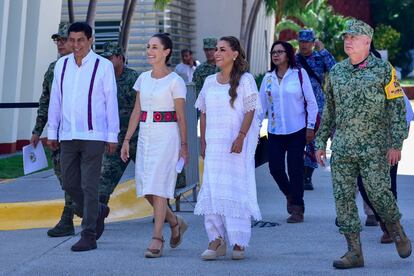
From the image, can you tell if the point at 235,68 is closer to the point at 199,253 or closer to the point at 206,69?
the point at 199,253

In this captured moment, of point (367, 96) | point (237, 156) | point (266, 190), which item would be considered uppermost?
point (367, 96)

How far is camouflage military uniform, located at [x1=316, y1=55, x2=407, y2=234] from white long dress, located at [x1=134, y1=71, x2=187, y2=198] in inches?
53.5

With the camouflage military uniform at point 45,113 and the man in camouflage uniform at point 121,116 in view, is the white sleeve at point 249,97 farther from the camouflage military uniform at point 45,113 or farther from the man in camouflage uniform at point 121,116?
the camouflage military uniform at point 45,113

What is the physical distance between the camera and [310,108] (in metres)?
11.1

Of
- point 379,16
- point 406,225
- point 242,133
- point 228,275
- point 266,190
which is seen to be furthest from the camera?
point 379,16

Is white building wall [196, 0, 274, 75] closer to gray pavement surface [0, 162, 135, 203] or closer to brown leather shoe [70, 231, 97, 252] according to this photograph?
gray pavement surface [0, 162, 135, 203]

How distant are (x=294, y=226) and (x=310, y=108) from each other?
45.9 inches

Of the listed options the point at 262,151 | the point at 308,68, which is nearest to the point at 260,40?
the point at 308,68

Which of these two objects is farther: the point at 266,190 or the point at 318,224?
the point at 266,190

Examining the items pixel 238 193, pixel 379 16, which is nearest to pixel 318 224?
pixel 238 193

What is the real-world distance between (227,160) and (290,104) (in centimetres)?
246

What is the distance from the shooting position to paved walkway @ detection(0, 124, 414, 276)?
8359 mm

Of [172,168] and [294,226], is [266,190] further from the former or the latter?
[172,168]

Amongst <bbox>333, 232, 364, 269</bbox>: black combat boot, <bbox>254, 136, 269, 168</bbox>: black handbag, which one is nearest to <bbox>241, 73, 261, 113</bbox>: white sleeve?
<bbox>333, 232, 364, 269</bbox>: black combat boot
